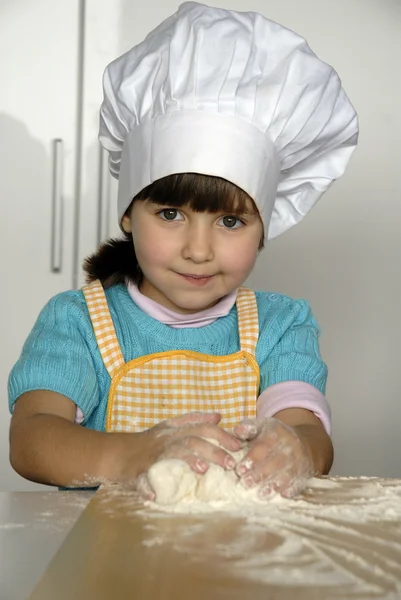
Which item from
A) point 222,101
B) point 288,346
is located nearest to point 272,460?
point 288,346

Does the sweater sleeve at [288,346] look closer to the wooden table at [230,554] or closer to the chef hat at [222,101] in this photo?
the chef hat at [222,101]

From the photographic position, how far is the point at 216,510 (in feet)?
2.25

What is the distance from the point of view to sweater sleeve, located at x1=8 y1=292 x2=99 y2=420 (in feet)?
3.28

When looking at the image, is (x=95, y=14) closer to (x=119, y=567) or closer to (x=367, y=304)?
(x=367, y=304)

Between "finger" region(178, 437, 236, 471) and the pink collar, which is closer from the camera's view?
"finger" region(178, 437, 236, 471)

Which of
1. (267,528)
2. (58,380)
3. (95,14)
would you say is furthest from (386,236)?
(267,528)

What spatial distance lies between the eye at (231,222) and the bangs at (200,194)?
0.01 metres

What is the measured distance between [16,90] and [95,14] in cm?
24

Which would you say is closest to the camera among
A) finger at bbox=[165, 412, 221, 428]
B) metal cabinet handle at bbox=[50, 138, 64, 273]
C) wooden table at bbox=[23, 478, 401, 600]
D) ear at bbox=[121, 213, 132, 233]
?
wooden table at bbox=[23, 478, 401, 600]

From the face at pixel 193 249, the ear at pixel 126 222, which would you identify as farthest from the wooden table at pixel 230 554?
the ear at pixel 126 222

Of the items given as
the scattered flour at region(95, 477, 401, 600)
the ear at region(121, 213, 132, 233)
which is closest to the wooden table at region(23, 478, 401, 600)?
the scattered flour at region(95, 477, 401, 600)

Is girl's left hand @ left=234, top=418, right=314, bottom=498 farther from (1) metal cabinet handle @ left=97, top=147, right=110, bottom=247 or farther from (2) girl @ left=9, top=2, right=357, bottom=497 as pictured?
(1) metal cabinet handle @ left=97, top=147, right=110, bottom=247

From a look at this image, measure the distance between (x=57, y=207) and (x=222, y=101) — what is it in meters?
0.89

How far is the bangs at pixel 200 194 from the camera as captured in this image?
1.02 m
